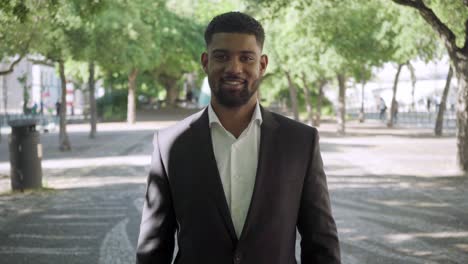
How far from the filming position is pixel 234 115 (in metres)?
2.59

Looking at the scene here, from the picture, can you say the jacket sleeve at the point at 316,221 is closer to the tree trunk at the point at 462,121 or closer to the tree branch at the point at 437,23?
the tree branch at the point at 437,23

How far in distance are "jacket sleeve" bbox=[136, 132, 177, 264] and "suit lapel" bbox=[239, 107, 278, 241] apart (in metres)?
0.30

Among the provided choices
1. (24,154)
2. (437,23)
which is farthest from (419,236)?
(437,23)

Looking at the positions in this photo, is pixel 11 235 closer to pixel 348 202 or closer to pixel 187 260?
pixel 348 202

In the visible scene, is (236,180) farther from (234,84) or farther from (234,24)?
(234,24)

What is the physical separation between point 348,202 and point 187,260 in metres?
10.1

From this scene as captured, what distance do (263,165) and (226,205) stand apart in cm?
18

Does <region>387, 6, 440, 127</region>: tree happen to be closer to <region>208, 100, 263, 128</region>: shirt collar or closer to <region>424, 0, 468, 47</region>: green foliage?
<region>424, 0, 468, 47</region>: green foliage

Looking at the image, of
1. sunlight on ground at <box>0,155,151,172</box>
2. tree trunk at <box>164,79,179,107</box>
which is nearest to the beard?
sunlight on ground at <box>0,155,151,172</box>

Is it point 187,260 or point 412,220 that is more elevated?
point 187,260

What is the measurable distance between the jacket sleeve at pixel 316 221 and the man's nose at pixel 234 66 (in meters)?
0.38

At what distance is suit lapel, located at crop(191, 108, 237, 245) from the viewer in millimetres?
2463

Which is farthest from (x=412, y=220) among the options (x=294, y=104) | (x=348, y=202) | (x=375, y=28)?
(x=294, y=104)

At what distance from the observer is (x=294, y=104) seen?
40031mm
